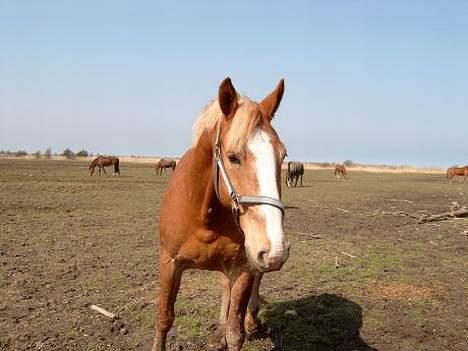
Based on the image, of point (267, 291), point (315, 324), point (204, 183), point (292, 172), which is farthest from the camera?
point (292, 172)

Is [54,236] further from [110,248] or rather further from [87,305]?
[87,305]

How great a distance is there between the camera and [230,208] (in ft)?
10.5

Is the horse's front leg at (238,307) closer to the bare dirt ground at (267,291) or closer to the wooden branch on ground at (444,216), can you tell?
the bare dirt ground at (267,291)

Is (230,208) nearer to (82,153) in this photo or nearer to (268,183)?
(268,183)

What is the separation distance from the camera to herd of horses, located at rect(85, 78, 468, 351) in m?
2.71

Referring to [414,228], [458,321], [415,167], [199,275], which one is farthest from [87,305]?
[415,167]

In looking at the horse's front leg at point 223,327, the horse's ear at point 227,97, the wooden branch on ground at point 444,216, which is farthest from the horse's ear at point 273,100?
the wooden branch on ground at point 444,216

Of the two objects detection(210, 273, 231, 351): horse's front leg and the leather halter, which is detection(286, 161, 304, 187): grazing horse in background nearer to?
detection(210, 273, 231, 351): horse's front leg

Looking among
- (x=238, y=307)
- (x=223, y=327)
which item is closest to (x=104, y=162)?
(x=223, y=327)

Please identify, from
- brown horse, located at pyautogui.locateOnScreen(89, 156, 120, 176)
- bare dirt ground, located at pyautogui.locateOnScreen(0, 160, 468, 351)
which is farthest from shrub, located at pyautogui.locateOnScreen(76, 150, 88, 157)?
bare dirt ground, located at pyautogui.locateOnScreen(0, 160, 468, 351)

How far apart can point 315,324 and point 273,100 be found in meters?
3.22

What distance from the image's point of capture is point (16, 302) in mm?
5898

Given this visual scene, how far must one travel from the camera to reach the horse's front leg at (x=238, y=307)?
12.6ft

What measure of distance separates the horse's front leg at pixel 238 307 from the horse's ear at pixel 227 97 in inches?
58.8
